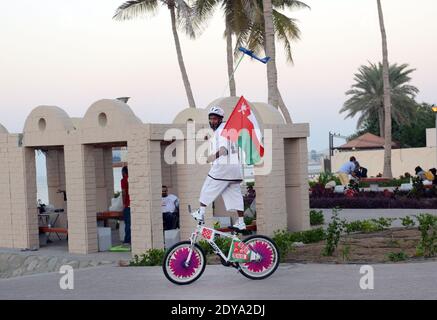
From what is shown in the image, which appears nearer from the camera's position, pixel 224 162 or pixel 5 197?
pixel 224 162

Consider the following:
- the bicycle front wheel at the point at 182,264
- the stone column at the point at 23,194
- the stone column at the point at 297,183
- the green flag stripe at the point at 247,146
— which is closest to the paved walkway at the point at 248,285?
the bicycle front wheel at the point at 182,264

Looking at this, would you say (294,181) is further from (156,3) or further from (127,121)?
(156,3)

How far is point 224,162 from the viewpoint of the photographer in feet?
32.1

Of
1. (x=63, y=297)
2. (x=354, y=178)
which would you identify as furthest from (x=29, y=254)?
(x=354, y=178)

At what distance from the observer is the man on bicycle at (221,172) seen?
32.0 feet

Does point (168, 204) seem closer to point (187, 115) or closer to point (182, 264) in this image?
point (187, 115)

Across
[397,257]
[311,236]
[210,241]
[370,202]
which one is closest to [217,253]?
[210,241]

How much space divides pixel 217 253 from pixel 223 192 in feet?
2.45

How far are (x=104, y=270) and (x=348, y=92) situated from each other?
168 feet

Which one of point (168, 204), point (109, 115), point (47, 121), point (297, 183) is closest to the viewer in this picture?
point (109, 115)

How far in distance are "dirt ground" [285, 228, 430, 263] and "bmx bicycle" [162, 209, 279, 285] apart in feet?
6.90

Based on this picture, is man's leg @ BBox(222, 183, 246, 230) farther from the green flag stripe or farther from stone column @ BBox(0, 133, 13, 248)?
stone column @ BBox(0, 133, 13, 248)

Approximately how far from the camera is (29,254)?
55.9 ft

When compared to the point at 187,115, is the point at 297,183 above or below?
below
